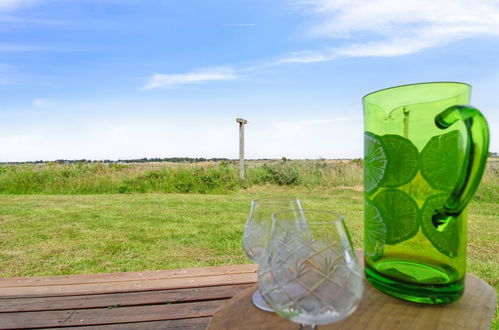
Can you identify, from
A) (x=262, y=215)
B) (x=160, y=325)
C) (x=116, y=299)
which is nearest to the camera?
(x=262, y=215)

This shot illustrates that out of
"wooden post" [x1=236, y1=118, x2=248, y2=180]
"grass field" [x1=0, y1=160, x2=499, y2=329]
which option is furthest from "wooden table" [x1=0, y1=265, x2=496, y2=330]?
"wooden post" [x1=236, y1=118, x2=248, y2=180]

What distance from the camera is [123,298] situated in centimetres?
182

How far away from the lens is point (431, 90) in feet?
2.31

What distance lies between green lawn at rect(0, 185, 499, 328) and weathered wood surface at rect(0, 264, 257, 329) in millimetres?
866

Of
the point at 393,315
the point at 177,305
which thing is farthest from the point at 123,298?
the point at 393,315

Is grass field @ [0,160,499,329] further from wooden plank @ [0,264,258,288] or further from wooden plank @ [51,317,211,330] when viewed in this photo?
wooden plank @ [51,317,211,330]

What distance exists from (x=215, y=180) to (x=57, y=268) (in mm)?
5015

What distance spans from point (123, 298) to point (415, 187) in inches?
66.4

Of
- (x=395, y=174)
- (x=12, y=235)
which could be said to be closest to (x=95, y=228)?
(x=12, y=235)

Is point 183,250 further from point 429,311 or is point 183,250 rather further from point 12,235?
point 429,311

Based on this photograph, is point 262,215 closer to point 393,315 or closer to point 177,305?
point 393,315

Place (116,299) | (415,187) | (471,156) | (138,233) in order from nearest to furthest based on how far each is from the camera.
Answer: (471,156) < (415,187) < (116,299) < (138,233)

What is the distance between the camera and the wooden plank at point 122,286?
192 centimetres

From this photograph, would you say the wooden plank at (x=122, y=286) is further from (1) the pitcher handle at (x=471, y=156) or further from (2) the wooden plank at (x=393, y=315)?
(1) the pitcher handle at (x=471, y=156)
